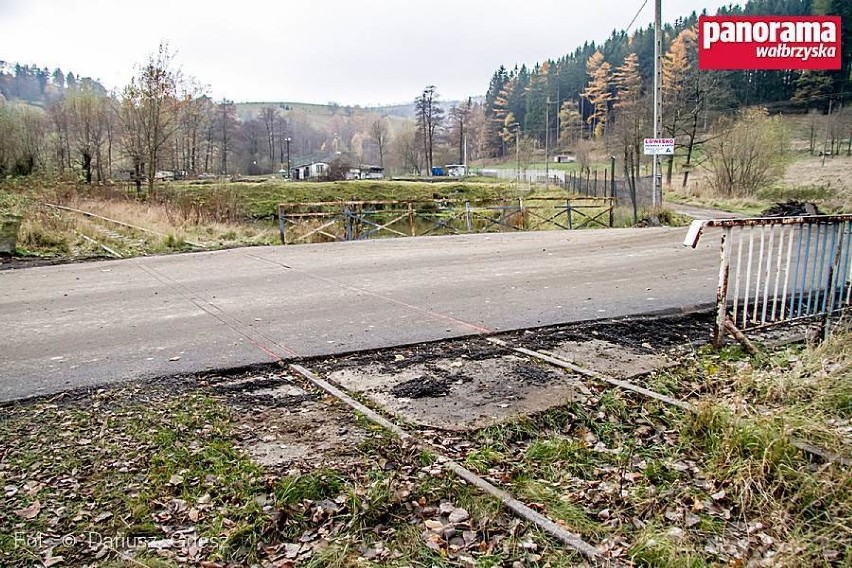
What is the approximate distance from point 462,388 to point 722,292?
2672 millimetres

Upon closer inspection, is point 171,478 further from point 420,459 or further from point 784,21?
point 784,21

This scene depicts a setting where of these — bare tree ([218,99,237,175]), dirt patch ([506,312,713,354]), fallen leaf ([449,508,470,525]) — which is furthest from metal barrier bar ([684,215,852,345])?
bare tree ([218,99,237,175])

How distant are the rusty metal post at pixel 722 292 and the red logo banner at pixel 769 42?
39.7 ft

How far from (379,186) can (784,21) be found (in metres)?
38.6

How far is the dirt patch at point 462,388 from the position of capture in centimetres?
430

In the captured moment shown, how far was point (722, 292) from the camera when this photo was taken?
5.49m

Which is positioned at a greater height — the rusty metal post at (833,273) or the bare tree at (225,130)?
the bare tree at (225,130)

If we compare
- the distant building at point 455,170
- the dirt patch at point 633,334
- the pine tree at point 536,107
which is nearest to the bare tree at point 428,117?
the distant building at point 455,170

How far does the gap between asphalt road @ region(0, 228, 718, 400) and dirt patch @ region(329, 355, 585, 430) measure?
2.74 ft

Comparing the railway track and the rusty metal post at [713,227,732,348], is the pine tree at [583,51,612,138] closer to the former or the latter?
the rusty metal post at [713,227,732,348]

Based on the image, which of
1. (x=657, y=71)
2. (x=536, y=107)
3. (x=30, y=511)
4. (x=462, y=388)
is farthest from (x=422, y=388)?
(x=536, y=107)

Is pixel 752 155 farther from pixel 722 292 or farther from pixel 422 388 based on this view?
pixel 422 388

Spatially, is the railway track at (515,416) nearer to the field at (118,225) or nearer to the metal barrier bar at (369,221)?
the field at (118,225)

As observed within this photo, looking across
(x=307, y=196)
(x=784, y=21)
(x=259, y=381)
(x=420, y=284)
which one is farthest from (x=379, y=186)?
(x=259, y=381)
